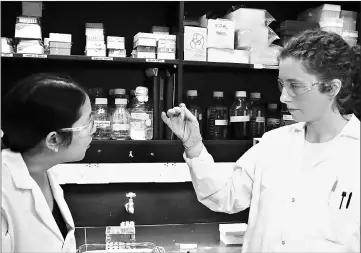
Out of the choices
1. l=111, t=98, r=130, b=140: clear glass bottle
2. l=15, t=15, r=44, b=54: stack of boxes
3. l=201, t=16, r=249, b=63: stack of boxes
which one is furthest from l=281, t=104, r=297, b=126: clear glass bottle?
l=15, t=15, r=44, b=54: stack of boxes

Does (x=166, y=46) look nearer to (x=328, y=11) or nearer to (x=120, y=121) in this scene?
(x=120, y=121)

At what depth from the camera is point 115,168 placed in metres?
2.66

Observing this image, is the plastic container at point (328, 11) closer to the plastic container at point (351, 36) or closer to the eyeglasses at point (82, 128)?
the plastic container at point (351, 36)

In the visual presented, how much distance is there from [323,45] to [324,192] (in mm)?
499

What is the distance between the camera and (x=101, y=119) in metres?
2.59

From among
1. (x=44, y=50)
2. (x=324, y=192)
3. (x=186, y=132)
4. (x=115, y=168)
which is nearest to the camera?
(x=324, y=192)

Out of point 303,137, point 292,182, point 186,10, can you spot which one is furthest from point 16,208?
point 186,10

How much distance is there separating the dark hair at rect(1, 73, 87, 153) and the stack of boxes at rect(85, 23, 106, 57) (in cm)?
113

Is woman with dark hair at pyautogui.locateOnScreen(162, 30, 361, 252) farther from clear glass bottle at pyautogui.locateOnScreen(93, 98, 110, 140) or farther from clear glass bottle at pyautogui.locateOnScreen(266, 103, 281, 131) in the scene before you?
clear glass bottle at pyautogui.locateOnScreen(266, 103, 281, 131)

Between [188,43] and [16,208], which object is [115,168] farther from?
[16,208]

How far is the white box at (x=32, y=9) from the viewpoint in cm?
241

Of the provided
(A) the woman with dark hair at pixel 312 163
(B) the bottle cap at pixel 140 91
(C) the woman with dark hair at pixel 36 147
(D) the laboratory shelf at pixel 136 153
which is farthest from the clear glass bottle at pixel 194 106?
(C) the woman with dark hair at pixel 36 147

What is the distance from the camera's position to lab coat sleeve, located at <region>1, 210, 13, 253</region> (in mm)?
1178

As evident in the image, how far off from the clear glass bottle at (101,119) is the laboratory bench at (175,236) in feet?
1.90
